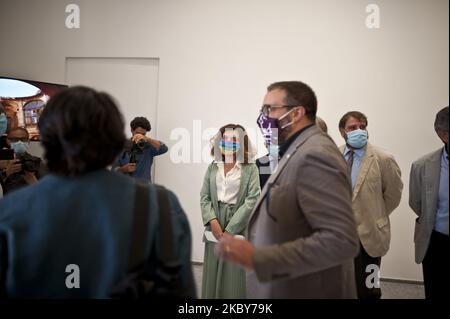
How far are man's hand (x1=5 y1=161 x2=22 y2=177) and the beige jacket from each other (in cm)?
201

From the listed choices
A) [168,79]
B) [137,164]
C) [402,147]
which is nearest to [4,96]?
[168,79]

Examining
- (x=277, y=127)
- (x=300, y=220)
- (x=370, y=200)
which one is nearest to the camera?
(x=300, y=220)

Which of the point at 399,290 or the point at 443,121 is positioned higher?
the point at 443,121

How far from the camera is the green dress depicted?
2.17 metres

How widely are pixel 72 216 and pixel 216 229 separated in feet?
5.03

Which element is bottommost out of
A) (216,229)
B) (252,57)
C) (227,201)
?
(216,229)

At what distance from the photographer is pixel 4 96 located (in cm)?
339

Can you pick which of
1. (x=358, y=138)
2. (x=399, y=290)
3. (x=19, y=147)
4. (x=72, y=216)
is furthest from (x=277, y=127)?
(x=399, y=290)

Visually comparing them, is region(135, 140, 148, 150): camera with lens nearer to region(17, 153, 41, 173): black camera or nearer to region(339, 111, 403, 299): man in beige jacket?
region(17, 153, 41, 173): black camera

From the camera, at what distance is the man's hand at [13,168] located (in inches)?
79.9

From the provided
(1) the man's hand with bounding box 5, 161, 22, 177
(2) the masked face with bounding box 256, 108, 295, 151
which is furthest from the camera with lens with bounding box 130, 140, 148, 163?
(2) the masked face with bounding box 256, 108, 295, 151

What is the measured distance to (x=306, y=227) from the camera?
3.56ft

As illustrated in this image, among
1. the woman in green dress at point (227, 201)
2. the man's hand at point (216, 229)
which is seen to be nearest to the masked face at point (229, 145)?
the woman in green dress at point (227, 201)

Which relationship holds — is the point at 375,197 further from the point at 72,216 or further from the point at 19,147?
the point at 19,147
